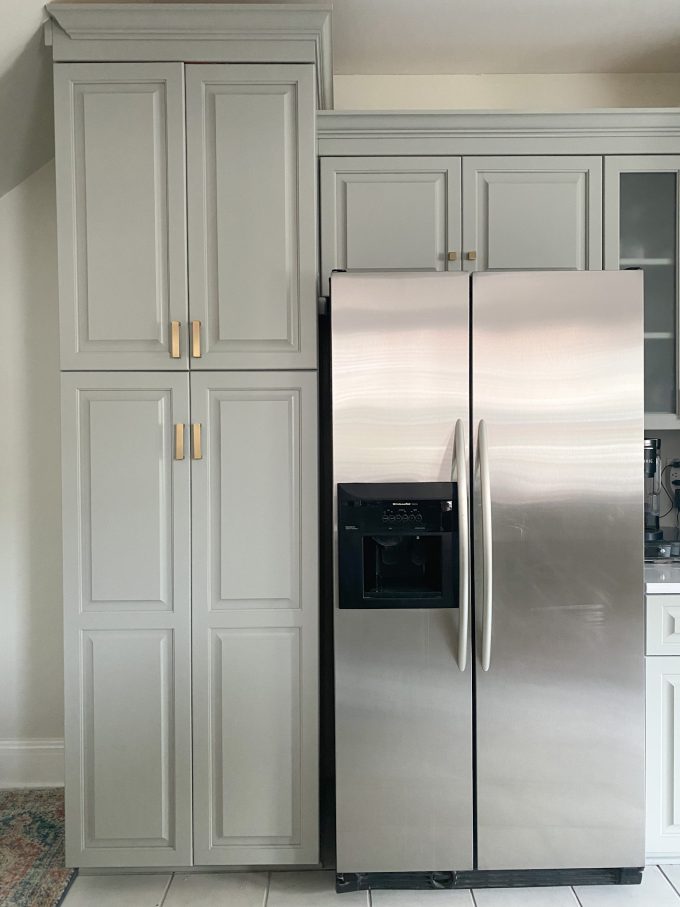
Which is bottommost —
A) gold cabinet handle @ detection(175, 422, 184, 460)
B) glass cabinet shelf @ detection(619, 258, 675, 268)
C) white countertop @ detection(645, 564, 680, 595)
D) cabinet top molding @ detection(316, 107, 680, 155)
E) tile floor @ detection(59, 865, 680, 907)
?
tile floor @ detection(59, 865, 680, 907)

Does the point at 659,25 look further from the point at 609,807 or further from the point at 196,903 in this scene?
the point at 196,903

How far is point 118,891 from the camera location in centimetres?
219

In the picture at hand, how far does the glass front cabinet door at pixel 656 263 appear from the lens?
98.0 inches

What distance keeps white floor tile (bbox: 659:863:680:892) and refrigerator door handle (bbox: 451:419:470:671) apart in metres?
0.93

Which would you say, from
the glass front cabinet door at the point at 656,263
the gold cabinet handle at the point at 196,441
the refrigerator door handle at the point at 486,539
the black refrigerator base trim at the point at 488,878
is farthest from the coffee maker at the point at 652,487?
the gold cabinet handle at the point at 196,441

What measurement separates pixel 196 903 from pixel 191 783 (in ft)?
1.06

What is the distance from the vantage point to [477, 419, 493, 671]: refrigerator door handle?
6.63 ft

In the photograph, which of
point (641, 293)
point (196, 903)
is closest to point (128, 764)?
point (196, 903)

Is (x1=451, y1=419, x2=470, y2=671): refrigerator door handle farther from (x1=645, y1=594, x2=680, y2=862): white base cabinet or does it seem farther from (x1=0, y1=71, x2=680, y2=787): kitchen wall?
(x1=0, y1=71, x2=680, y2=787): kitchen wall

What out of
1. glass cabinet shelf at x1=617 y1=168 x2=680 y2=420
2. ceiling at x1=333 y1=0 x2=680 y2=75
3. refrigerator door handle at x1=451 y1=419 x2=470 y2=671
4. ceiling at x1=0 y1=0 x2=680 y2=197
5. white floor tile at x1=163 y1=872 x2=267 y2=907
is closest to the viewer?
refrigerator door handle at x1=451 y1=419 x2=470 y2=671

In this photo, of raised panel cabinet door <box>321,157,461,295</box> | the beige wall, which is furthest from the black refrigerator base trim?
the beige wall

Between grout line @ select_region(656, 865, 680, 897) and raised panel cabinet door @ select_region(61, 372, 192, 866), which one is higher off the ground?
raised panel cabinet door @ select_region(61, 372, 192, 866)

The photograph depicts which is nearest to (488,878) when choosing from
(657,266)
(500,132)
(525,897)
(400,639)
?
(525,897)

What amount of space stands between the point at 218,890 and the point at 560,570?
1.37 meters
